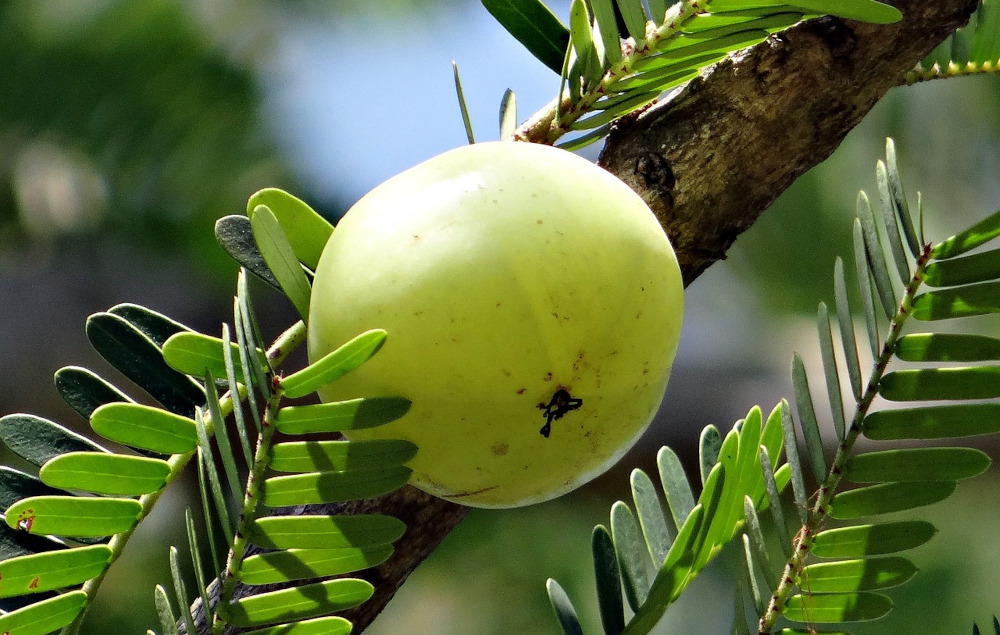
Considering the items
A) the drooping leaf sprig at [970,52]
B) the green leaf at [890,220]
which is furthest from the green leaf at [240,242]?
the drooping leaf sprig at [970,52]

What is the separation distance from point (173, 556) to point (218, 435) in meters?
0.07

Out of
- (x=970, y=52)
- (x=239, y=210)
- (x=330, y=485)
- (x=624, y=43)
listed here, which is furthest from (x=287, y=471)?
(x=239, y=210)

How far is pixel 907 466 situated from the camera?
0.49 m

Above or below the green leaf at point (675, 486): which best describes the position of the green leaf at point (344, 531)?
above

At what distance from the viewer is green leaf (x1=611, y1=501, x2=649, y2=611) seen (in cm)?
47

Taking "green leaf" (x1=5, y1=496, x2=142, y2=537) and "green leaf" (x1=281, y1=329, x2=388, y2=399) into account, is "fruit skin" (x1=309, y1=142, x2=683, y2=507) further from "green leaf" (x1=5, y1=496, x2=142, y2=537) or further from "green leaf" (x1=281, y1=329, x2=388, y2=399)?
"green leaf" (x1=5, y1=496, x2=142, y2=537)

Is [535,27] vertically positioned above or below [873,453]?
above

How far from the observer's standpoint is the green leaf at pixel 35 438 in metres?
0.51

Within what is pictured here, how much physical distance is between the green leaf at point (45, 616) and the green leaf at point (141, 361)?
0.36 ft

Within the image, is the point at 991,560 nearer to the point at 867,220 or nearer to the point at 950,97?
the point at 950,97

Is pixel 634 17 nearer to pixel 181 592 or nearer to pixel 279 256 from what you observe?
pixel 279 256

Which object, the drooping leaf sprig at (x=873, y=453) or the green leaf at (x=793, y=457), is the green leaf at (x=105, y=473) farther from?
the green leaf at (x=793, y=457)

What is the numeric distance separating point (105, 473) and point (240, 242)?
14cm

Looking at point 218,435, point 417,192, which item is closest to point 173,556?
point 218,435
